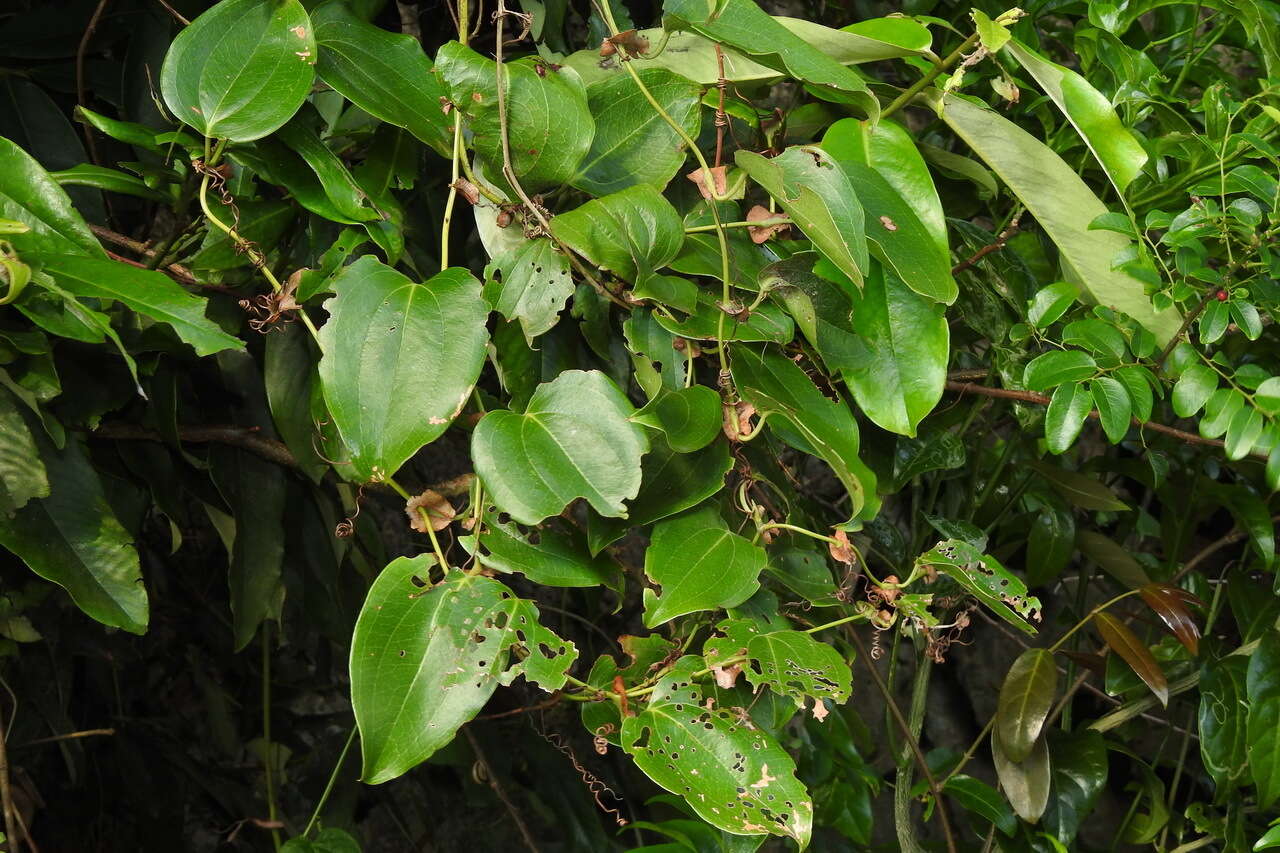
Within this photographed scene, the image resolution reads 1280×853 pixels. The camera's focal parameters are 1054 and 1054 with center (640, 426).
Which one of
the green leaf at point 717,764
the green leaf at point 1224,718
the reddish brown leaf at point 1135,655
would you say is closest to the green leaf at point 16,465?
the green leaf at point 717,764

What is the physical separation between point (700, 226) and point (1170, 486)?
0.72 m

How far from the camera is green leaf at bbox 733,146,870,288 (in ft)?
1.63

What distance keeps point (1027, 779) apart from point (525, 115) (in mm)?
700

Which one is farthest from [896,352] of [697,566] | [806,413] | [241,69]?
[241,69]

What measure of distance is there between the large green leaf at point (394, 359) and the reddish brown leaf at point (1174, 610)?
640 millimetres

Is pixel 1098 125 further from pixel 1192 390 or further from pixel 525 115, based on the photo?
pixel 525 115

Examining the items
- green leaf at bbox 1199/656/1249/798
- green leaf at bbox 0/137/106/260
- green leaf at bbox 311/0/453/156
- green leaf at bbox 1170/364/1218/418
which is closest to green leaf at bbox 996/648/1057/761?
green leaf at bbox 1199/656/1249/798

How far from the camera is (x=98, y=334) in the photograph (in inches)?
20.3

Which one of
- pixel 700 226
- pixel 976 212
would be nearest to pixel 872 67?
pixel 976 212

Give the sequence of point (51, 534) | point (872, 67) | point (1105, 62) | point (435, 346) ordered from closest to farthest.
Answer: point (435, 346) → point (51, 534) → point (1105, 62) → point (872, 67)

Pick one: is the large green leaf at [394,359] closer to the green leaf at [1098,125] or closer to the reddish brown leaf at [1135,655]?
the green leaf at [1098,125]

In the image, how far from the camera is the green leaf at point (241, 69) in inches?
21.5

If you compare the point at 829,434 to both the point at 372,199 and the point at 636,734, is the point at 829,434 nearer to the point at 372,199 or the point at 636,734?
the point at 636,734

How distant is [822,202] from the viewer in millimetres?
497
